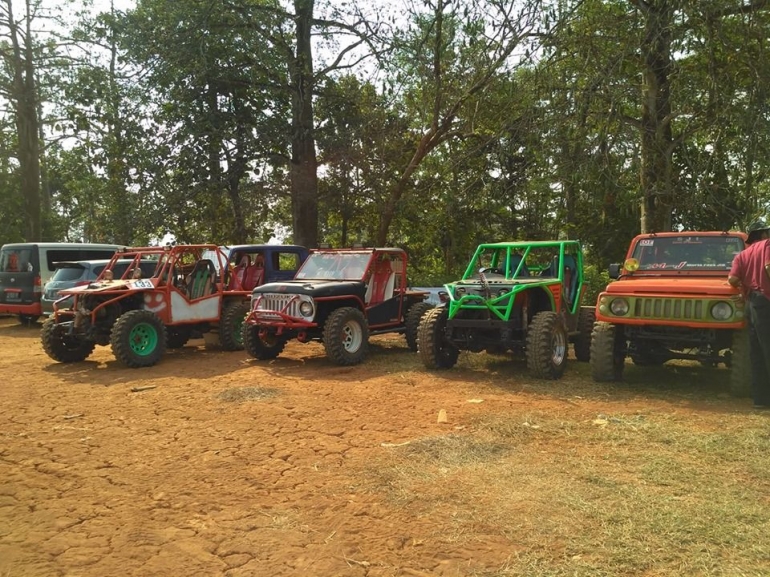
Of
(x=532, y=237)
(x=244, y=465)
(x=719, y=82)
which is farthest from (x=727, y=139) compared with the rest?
(x=532, y=237)

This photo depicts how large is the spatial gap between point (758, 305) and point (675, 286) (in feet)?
3.15

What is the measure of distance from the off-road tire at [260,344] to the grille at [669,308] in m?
5.40

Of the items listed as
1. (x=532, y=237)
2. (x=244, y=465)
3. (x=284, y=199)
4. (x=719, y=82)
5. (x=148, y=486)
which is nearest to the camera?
(x=148, y=486)

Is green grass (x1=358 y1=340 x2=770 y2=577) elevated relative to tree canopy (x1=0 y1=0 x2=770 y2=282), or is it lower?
lower

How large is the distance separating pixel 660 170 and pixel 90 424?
28.5 feet

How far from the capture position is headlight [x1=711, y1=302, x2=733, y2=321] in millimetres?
6797

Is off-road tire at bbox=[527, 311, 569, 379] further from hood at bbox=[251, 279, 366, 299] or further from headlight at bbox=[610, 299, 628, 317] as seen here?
hood at bbox=[251, 279, 366, 299]

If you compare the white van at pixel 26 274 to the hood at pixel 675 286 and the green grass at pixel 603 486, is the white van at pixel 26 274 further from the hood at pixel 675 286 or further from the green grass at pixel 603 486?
the hood at pixel 675 286

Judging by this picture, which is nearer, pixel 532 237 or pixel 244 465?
pixel 244 465

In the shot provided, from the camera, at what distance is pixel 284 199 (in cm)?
2000

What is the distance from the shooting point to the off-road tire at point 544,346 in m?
7.98

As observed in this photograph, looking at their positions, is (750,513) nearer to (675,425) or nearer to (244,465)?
(675,425)

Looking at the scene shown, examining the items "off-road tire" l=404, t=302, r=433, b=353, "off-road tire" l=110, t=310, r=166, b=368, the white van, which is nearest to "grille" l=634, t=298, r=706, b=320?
"off-road tire" l=404, t=302, r=433, b=353

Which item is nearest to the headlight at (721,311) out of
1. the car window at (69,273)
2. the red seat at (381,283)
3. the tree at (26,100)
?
the red seat at (381,283)
